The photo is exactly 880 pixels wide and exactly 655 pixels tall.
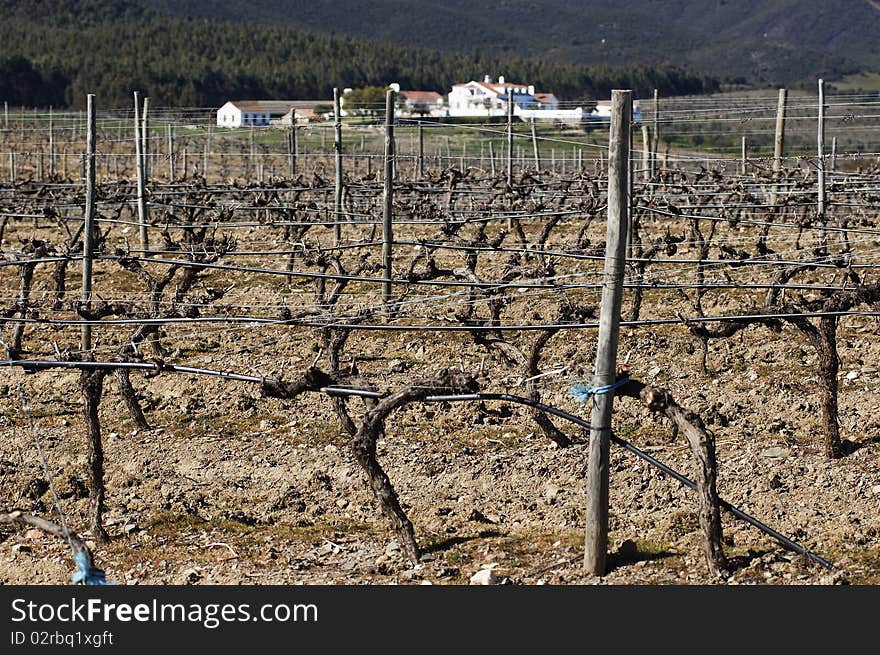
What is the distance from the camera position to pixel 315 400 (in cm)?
1298

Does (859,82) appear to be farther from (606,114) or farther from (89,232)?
(89,232)

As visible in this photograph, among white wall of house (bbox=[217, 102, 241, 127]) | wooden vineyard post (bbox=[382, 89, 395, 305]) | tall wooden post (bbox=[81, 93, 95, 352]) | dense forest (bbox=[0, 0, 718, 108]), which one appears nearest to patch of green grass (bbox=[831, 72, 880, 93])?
dense forest (bbox=[0, 0, 718, 108])

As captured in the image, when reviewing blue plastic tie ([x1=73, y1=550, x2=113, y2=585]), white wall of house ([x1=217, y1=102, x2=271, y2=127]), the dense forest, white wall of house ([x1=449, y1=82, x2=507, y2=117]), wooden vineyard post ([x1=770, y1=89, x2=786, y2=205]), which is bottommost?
blue plastic tie ([x1=73, y1=550, x2=113, y2=585])

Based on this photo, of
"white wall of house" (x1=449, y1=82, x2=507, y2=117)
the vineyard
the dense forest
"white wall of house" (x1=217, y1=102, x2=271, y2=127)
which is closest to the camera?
the vineyard

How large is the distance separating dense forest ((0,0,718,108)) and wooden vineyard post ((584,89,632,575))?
80339 millimetres

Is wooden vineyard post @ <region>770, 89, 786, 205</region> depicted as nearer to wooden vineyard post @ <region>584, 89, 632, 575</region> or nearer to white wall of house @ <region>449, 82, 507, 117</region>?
wooden vineyard post @ <region>584, 89, 632, 575</region>

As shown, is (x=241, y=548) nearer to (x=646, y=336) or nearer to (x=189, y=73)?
(x=646, y=336)

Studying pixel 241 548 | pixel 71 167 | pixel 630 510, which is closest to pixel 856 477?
pixel 630 510

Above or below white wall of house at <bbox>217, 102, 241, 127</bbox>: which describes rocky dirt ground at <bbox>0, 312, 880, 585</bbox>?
below

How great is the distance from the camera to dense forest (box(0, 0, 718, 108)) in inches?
3541

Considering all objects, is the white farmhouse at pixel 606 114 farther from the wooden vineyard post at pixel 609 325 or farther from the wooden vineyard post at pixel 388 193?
the wooden vineyard post at pixel 609 325

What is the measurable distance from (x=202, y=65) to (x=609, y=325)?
338ft

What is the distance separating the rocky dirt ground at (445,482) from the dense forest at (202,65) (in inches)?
2962

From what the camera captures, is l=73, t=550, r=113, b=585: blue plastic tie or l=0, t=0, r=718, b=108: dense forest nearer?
l=73, t=550, r=113, b=585: blue plastic tie
